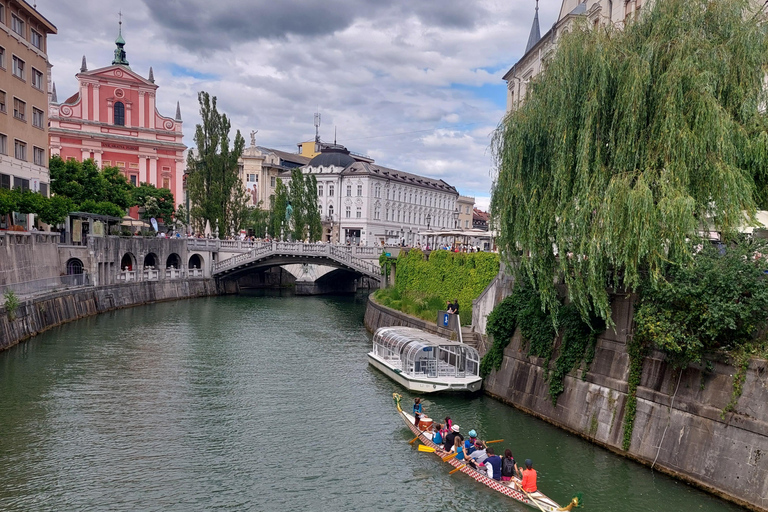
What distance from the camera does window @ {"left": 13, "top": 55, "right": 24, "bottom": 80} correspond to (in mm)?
45219

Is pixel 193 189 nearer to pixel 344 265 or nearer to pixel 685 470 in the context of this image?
pixel 344 265

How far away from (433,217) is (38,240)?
86.6 m

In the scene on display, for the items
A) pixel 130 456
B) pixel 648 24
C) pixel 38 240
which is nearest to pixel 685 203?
pixel 648 24

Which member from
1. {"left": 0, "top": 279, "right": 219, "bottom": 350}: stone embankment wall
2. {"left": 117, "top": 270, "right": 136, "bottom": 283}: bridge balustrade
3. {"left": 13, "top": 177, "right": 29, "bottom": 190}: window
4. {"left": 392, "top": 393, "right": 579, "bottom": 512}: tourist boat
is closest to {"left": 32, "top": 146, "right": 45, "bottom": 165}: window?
{"left": 13, "top": 177, "right": 29, "bottom": 190}: window

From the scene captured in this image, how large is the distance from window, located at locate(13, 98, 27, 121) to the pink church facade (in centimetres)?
3539

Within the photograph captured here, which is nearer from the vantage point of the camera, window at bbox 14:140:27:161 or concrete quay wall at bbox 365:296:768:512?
concrete quay wall at bbox 365:296:768:512

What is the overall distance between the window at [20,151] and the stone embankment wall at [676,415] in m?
41.7

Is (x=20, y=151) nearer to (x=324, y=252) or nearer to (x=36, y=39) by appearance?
(x=36, y=39)

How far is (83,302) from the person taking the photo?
1930 inches

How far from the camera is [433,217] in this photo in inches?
4926

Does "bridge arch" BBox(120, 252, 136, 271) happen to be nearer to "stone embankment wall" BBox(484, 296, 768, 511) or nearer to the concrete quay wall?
the concrete quay wall

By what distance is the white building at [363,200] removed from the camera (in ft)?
354

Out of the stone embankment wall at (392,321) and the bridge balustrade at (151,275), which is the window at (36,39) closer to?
the bridge balustrade at (151,275)

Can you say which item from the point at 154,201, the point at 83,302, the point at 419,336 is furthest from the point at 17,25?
the point at 419,336
